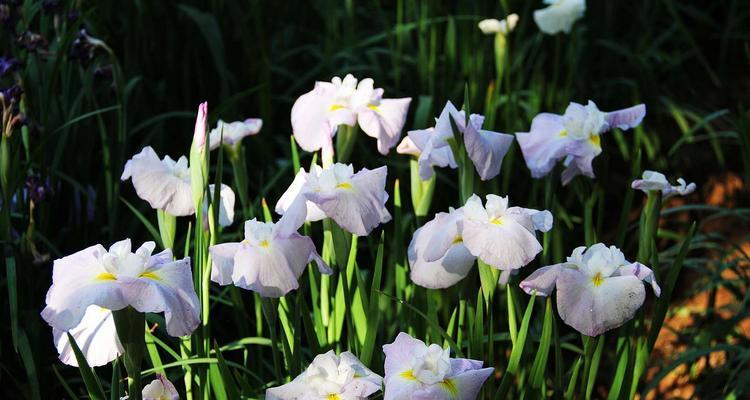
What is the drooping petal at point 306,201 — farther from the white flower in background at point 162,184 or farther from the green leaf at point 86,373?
the green leaf at point 86,373

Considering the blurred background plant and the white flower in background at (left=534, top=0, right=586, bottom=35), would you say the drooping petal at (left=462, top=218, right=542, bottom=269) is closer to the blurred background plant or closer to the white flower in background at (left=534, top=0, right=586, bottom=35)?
the blurred background plant

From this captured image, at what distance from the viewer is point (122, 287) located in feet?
3.58

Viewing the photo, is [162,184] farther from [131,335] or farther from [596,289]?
[596,289]

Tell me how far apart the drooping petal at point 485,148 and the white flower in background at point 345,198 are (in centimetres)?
17

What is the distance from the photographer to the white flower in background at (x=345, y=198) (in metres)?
1.24

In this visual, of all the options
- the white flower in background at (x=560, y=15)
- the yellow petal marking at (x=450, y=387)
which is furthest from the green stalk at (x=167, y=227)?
the white flower in background at (x=560, y=15)

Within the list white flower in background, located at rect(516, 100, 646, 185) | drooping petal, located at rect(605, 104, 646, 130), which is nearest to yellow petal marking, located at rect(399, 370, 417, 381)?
white flower in background, located at rect(516, 100, 646, 185)

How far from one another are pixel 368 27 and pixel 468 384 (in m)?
2.76

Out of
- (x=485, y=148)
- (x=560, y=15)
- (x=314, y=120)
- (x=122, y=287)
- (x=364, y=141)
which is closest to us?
(x=122, y=287)

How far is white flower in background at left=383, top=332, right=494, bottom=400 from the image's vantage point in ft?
3.64

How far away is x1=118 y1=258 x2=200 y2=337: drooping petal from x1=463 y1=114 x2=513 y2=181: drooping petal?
467 mm

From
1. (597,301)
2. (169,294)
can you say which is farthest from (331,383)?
(597,301)

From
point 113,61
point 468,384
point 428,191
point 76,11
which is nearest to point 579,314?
point 468,384

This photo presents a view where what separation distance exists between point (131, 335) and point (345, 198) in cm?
33
